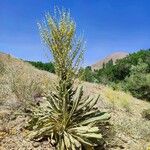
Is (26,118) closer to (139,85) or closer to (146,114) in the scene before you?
(146,114)

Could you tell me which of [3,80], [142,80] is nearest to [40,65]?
[142,80]

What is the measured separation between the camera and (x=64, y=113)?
39.2 ft

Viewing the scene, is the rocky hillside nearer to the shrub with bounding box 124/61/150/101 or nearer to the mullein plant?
the mullein plant

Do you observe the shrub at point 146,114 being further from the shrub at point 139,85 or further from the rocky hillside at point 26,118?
the shrub at point 139,85

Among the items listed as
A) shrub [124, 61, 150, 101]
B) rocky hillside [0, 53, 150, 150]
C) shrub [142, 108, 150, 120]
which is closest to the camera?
rocky hillside [0, 53, 150, 150]

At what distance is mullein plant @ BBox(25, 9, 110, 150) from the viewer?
1162cm

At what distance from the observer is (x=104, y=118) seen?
41.2ft

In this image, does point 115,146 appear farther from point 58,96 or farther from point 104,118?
point 58,96

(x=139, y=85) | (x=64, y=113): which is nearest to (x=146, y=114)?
(x=64, y=113)

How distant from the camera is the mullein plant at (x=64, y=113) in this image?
458 inches

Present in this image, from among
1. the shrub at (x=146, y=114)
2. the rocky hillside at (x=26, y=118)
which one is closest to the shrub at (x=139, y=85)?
the rocky hillside at (x=26, y=118)

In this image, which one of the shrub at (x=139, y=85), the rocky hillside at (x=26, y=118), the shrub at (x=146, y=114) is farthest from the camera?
the shrub at (x=139, y=85)

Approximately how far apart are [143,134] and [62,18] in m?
4.75

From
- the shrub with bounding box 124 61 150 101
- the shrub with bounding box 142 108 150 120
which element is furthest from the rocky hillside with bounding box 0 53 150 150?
the shrub with bounding box 124 61 150 101
